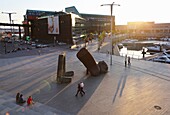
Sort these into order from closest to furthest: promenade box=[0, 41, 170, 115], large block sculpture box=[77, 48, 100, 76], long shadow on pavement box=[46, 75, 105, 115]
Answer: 1. promenade box=[0, 41, 170, 115]
2. long shadow on pavement box=[46, 75, 105, 115]
3. large block sculpture box=[77, 48, 100, 76]

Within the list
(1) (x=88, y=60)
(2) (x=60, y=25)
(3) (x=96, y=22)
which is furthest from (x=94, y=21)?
(1) (x=88, y=60)

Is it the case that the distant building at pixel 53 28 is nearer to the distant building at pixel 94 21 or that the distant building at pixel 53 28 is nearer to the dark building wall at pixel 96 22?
the distant building at pixel 94 21

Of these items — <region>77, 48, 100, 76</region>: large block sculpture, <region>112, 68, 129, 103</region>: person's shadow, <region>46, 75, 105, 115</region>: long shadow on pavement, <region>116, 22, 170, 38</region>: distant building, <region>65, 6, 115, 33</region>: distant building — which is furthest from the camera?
<region>116, 22, 170, 38</region>: distant building

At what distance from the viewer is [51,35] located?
8006 centimetres

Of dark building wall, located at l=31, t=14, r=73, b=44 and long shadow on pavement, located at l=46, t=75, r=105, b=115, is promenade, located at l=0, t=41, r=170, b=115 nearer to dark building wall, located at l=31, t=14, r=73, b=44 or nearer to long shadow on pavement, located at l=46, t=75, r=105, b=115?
long shadow on pavement, located at l=46, t=75, r=105, b=115

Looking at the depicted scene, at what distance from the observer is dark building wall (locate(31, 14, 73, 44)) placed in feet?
229

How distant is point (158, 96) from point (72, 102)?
784 centimetres

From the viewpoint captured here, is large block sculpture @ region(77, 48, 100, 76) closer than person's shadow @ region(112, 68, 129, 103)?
No

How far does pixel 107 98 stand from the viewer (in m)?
16.5

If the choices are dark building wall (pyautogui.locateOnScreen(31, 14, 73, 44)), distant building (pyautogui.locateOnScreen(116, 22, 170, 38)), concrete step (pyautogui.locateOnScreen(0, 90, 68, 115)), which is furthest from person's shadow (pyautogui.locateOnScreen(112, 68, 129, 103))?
distant building (pyautogui.locateOnScreen(116, 22, 170, 38))

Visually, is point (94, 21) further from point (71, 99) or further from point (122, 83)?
point (71, 99)

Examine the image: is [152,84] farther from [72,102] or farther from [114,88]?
[72,102]

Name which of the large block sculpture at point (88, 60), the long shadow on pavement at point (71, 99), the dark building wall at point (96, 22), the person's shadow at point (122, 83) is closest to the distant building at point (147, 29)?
the dark building wall at point (96, 22)

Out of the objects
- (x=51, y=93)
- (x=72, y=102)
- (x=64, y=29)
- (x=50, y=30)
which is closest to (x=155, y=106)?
(x=72, y=102)
